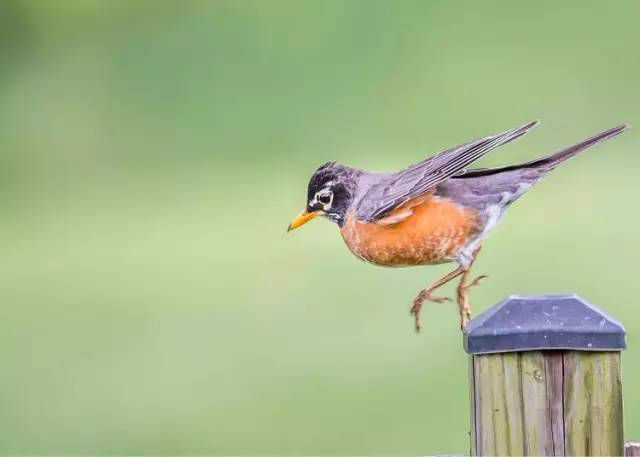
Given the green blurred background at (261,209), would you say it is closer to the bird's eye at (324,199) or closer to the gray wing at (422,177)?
the bird's eye at (324,199)

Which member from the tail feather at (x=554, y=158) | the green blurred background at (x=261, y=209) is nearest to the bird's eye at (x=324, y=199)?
the tail feather at (x=554, y=158)

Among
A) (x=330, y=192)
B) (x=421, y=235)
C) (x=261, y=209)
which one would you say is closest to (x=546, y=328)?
(x=421, y=235)

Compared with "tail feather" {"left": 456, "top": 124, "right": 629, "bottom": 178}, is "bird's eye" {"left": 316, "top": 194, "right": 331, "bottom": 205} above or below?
below

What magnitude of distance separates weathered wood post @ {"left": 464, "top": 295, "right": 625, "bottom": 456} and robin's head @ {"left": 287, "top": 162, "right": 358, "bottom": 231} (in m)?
2.56

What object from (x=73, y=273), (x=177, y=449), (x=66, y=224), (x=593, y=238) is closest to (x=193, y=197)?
(x=66, y=224)

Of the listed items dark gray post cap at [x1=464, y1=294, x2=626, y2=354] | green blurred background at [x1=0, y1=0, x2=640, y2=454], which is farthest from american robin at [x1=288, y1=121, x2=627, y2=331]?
green blurred background at [x1=0, y1=0, x2=640, y2=454]

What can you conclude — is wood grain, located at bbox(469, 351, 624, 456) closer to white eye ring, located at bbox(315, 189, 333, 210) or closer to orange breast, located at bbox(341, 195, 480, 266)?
orange breast, located at bbox(341, 195, 480, 266)

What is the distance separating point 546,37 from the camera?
2248cm

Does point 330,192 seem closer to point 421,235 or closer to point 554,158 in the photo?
point 421,235

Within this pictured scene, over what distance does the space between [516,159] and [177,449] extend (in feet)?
26.1

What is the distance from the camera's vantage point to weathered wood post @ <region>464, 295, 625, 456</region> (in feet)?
10.9

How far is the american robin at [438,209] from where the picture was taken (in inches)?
214

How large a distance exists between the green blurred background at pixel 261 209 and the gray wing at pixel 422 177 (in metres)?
4.47

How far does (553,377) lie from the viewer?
11.0 ft
